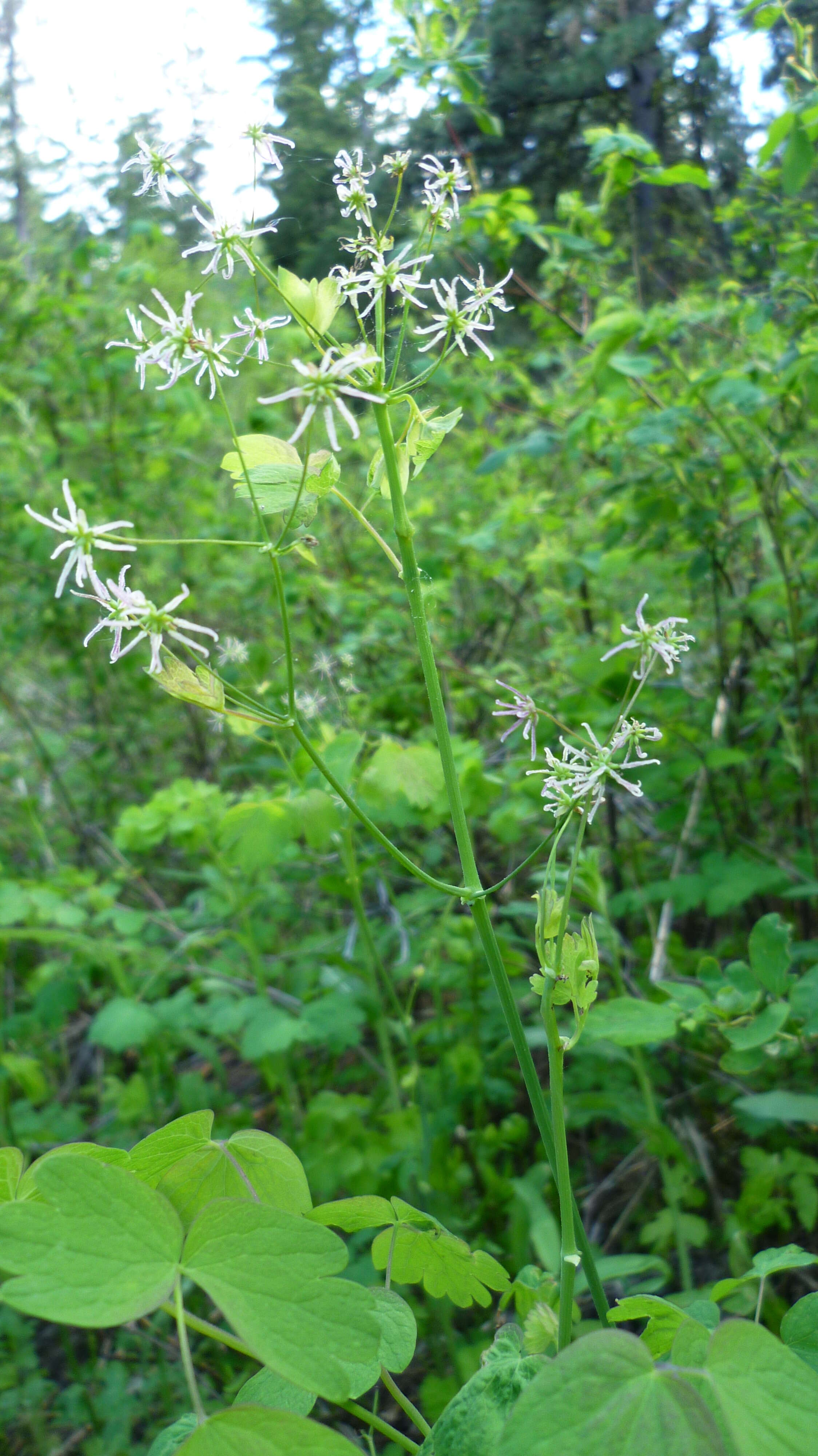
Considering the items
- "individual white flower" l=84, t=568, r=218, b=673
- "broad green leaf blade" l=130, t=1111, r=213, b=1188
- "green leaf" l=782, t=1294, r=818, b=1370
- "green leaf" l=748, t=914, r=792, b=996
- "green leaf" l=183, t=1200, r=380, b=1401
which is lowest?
"green leaf" l=748, t=914, r=792, b=996

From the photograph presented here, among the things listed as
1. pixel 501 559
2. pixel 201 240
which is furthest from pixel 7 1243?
pixel 501 559

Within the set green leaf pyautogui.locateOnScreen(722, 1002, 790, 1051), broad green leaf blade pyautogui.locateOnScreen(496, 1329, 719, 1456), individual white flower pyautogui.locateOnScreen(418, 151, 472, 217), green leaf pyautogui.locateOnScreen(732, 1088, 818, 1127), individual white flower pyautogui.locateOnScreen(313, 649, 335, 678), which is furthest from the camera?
individual white flower pyautogui.locateOnScreen(313, 649, 335, 678)

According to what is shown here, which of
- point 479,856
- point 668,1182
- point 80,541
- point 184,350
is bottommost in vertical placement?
point 479,856

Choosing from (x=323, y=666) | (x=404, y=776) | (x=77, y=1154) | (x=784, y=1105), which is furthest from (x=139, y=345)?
(x=784, y=1105)

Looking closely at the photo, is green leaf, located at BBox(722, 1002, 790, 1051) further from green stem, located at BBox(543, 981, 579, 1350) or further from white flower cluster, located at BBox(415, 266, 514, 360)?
white flower cluster, located at BBox(415, 266, 514, 360)

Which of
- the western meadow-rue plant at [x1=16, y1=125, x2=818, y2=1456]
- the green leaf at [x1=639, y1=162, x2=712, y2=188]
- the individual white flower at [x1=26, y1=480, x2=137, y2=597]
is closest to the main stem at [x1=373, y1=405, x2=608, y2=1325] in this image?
the western meadow-rue plant at [x1=16, y1=125, x2=818, y2=1456]

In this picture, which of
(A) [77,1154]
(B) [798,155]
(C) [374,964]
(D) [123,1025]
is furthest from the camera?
(D) [123,1025]

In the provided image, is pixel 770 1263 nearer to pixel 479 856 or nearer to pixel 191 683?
pixel 191 683

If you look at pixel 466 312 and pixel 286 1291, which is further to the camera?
pixel 466 312
